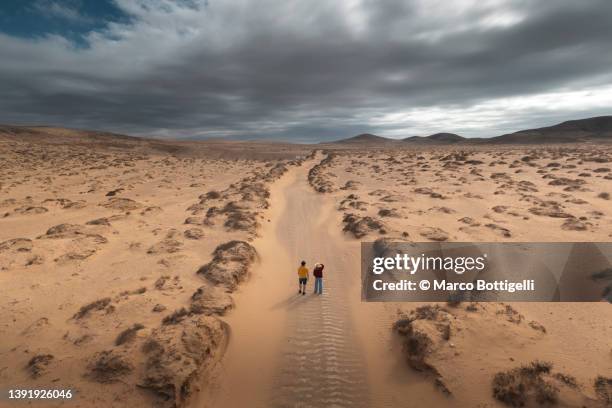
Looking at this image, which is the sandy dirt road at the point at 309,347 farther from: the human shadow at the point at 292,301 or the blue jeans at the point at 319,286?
the blue jeans at the point at 319,286

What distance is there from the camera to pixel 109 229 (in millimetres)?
18922

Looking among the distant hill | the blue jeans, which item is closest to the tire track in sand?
the blue jeans

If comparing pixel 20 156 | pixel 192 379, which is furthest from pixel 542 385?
pixel 20 156

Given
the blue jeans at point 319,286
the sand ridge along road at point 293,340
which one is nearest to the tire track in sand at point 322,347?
the sand ridge along road at point 293,340

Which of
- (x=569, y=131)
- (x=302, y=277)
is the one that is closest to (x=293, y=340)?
(x=302, y=277)

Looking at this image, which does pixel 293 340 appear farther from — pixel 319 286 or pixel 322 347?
pixel 319 286

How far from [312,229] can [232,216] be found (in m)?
4.87

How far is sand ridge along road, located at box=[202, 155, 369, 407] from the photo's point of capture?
8000mm

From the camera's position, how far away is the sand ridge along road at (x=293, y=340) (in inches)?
315

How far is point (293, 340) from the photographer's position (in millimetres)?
10000

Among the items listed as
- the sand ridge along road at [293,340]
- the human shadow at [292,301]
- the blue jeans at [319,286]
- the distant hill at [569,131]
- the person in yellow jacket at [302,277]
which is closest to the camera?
the sand ridge along road at [293,340]

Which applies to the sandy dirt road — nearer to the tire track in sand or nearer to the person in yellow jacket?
the tire track in sand

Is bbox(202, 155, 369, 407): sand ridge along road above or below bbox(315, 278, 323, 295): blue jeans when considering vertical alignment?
below

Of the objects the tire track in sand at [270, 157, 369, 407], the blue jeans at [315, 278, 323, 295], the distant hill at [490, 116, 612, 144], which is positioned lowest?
the tire track in sand at [270, 157, 369, 407]
